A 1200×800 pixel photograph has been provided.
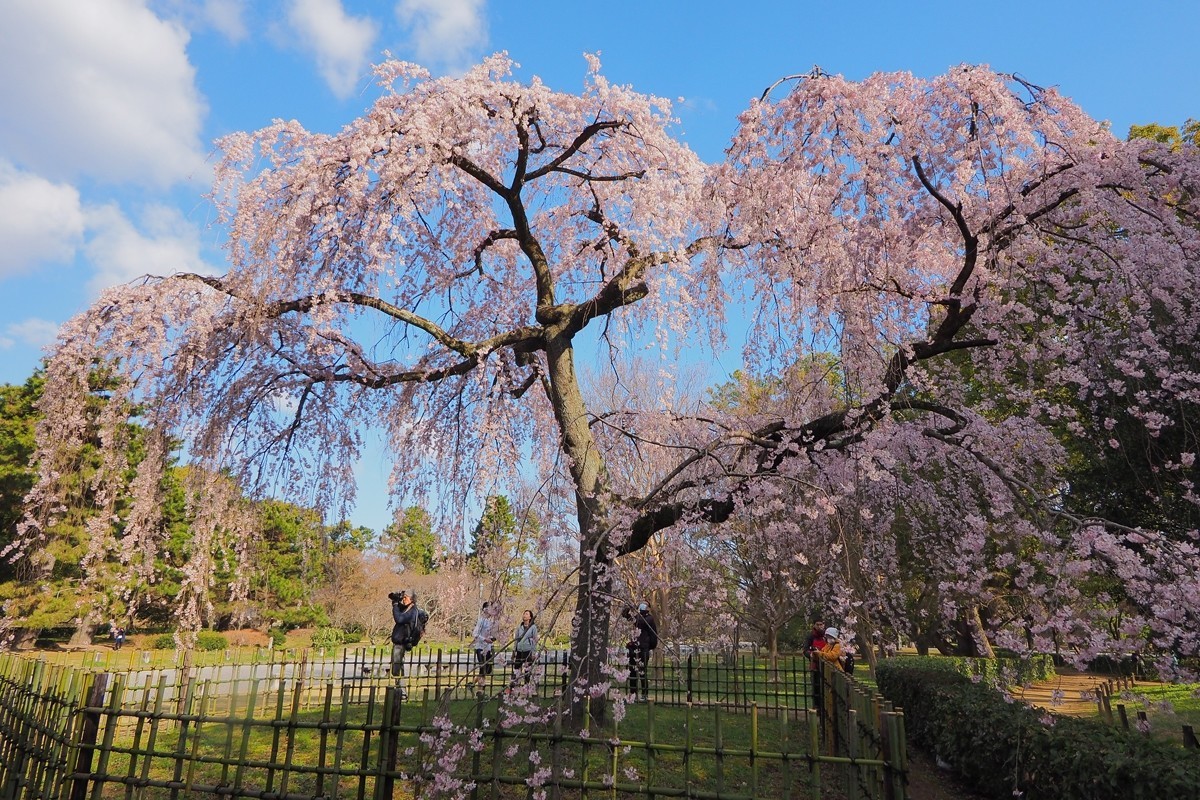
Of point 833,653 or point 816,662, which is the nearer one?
point 833,653

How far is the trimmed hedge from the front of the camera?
169 inches

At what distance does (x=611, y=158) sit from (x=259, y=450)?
566 centimetres

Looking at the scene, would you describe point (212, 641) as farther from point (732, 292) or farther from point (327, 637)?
point (732, 292)

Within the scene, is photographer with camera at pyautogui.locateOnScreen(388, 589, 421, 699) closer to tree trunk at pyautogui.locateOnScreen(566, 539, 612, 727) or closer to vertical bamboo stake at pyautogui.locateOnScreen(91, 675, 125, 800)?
tree trunk at pyautogui.locateOnScreen(566, 539, 612, 727)

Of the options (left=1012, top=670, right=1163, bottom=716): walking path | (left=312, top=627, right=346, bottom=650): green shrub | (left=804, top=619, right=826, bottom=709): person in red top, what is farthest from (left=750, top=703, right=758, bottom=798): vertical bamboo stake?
(left=312, top=627, right=346, bottom=650): green shrub

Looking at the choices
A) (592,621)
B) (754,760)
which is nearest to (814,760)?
(754,760)

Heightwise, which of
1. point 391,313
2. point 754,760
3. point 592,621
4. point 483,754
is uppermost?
point 391,313

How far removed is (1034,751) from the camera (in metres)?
5.63

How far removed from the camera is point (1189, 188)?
5.86m

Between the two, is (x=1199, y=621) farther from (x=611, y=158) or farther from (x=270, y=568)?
(x=270, y=568)

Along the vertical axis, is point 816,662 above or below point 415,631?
below

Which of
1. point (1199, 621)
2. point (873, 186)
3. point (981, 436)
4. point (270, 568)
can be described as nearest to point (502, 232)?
point (873, 186)

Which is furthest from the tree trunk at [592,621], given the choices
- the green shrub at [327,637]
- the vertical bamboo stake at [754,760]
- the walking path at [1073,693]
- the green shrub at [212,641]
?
the green shrub at [327,637]

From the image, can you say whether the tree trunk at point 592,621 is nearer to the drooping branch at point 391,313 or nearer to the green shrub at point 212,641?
the drooping branch at point 391,313
